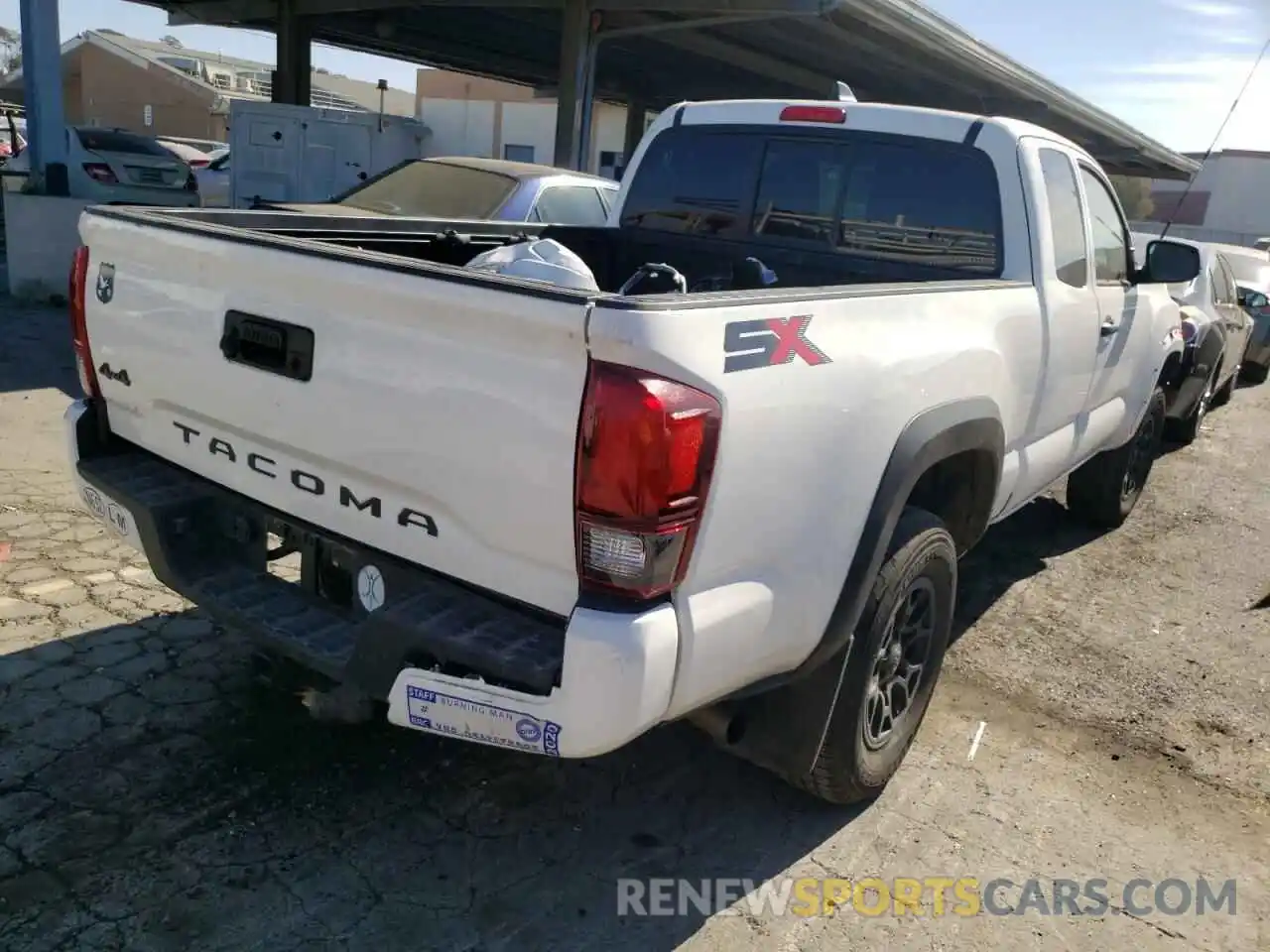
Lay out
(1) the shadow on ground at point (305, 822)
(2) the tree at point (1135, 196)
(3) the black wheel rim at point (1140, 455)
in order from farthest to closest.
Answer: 1. (2) the tree at point (1135, 196)
2. (3) the black wheel rim at point (1140, 455)
3. (1) the shadow on ground at point (305, 822)

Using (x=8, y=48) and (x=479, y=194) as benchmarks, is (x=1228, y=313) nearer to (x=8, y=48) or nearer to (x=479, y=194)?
(x=479, y=194)

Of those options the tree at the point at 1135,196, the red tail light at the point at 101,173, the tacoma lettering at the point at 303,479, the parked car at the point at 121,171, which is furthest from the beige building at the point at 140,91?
the tacoma lettering at the point at 303,479

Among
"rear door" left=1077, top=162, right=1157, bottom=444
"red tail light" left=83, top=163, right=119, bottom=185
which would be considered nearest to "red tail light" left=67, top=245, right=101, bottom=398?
"rear door" left=1077, top=162, right=1157, bottom=444

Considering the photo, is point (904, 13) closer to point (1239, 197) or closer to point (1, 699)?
point (1, 699)

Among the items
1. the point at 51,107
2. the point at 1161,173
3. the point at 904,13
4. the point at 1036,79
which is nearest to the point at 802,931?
the point at 51,107

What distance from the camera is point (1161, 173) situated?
102 ft

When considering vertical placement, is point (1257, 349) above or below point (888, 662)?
below

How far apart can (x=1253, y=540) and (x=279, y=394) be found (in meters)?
6.27

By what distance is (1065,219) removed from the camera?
168 inches

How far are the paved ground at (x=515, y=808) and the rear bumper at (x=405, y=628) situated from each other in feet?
2.06

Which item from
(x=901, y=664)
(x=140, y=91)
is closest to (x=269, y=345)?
(x=901, y=664)

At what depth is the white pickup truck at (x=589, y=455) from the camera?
7.20 feet

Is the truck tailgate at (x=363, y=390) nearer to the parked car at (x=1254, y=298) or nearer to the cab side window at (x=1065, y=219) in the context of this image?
the cab side window at (x=1065, y=219)

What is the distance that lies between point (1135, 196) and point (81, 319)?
4961 centimetres
